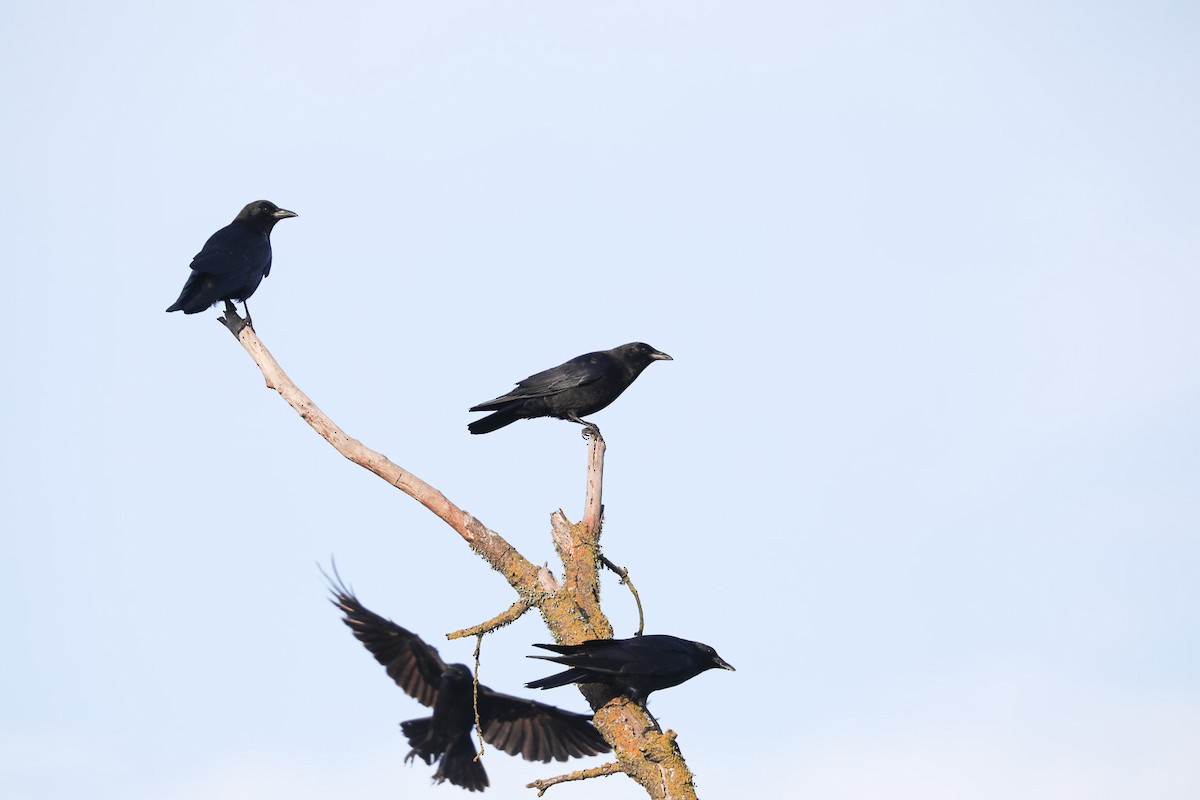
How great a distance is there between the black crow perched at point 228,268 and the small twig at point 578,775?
167 inches

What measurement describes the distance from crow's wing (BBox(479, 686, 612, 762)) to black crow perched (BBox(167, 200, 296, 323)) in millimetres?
4259

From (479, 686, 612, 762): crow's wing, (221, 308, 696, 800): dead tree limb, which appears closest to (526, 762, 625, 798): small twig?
(221, 308, 696, 800): dead tree limb

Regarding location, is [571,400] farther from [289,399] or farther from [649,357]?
[289,399]

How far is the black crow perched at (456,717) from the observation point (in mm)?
10656

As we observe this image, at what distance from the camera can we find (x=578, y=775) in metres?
6.20

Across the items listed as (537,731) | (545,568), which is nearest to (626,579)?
(545,568)

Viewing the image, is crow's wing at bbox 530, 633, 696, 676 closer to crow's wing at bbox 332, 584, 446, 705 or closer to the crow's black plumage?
Result: the crow's black plumage

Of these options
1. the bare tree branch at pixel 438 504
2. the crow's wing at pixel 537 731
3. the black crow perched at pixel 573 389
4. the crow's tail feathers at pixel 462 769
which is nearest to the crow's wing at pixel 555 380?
the black crow perched at pixel 573 389

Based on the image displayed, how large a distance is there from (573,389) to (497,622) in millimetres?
2766

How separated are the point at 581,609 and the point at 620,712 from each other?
66 cm

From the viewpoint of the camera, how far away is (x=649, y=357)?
959 centimetres

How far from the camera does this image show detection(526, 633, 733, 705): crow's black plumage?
6.57 meters

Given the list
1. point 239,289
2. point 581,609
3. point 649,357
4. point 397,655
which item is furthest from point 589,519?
point 397,655

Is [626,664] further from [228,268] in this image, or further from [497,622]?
[228,268]
